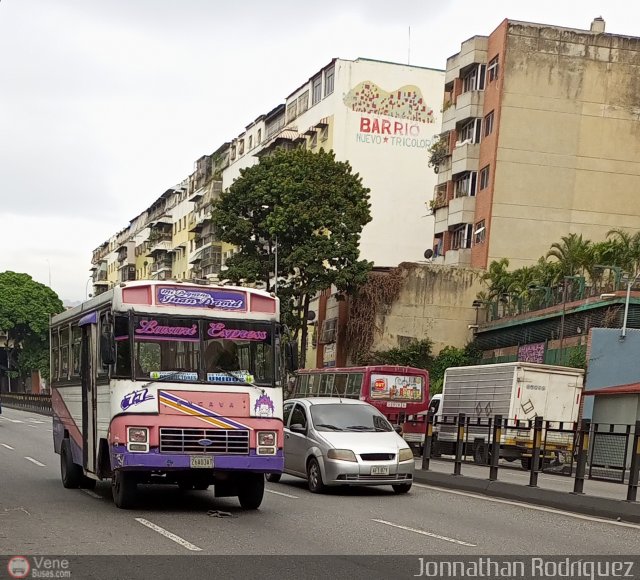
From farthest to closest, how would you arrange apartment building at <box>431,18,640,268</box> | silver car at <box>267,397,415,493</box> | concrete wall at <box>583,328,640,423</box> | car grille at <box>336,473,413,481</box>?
apartment building at <box>431,18,640,268</box>, concrete wall at <box>583,328,640,423</box>, silver car at <box>267,397,415,493</box>, car grille at <box>336,473,413,481</box>

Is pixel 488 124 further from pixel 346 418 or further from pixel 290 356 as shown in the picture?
pixel 290 356

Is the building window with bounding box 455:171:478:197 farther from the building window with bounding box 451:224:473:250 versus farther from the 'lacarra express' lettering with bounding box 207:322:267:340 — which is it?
the 'lacarra express' lettering with bounding box 207:322:267:340

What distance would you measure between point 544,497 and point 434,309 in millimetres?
→ 40190

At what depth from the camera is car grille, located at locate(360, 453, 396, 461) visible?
18.0m

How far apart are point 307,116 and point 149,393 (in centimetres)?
6477

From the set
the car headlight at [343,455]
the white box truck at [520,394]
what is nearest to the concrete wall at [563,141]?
the white box truck at [520,394]

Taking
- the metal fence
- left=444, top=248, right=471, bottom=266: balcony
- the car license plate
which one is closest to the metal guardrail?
left=444, top=248, right=471, bottom=266: balcony

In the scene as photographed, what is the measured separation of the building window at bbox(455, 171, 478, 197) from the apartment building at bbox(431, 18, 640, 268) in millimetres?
938

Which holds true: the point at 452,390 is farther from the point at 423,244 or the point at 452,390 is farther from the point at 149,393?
the point at 423,244

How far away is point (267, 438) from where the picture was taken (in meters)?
14.4

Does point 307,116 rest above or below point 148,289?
above

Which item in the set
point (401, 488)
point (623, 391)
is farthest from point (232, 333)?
point (623, 391)
